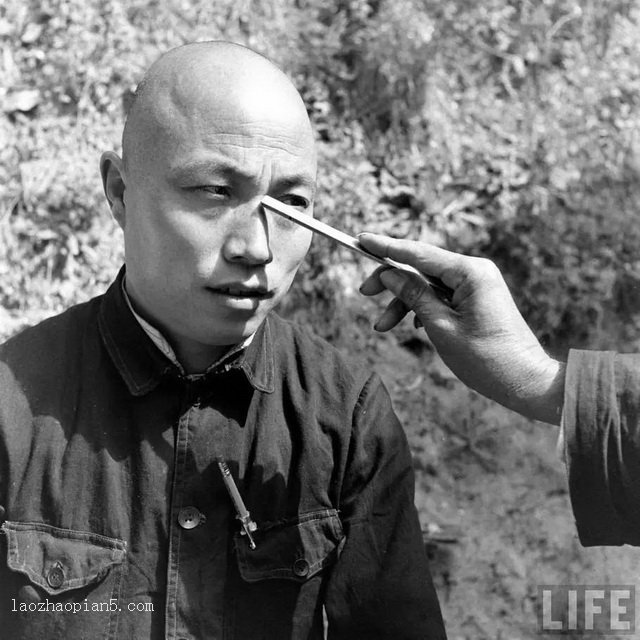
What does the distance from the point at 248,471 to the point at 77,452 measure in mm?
412

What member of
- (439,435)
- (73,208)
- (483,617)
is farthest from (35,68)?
(483,617)

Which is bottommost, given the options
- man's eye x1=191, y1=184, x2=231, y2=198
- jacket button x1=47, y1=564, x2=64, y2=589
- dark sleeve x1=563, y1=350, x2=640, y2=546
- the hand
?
jacket button x1=47, y1=564, x2=64, y2=589

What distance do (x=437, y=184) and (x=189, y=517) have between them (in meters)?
→ 2.89

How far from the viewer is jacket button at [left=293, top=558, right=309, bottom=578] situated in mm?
2355

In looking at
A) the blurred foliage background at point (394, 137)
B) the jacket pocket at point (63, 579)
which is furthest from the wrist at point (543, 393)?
the blurred foliage background at point (394, 137)

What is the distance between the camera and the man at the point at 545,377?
191 cm

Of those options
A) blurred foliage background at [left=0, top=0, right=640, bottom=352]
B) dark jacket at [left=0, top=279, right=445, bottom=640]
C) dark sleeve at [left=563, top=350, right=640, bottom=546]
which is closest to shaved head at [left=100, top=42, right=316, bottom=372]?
dark jacket at [left=0, top=279, right=445, bottom=640]

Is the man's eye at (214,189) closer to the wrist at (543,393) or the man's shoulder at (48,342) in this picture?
the man's shoulder at (48,342)

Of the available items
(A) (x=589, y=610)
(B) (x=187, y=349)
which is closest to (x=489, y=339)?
(B) (x=187, y=349)

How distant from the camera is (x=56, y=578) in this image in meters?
2.23

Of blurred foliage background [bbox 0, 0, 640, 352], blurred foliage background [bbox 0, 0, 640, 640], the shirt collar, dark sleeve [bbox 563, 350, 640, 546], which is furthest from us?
blurred foliage background [bbox 0, 0, 640, 352]

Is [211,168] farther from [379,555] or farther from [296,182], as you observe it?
[379,555]

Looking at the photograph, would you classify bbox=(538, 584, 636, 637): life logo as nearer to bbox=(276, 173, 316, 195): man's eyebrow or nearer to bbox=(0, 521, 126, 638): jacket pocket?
bbox=(0, 521, 126, 638): jacket pocket

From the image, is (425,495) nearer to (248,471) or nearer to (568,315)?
(568,315)
